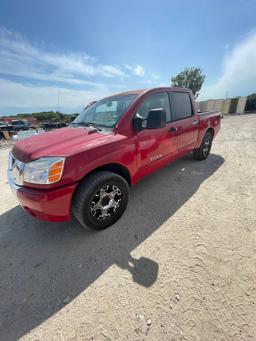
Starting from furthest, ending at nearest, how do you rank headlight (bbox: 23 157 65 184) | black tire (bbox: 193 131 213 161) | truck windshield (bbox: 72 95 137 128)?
1. black tire (bbox: 193 131 213 161)
2. truck windshield (bbox: 72 95 137 128)
3. headlight (bbox: 23 157 65 184)

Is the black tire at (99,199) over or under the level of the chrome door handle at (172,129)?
under

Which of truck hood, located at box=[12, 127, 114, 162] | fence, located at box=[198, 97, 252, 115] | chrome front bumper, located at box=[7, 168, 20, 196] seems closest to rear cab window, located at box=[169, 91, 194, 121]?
truck hood, located at box=[12, 127, 114, 162]

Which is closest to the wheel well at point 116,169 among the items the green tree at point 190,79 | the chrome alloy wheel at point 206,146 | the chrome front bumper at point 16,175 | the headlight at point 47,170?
the headlight at point 47,170

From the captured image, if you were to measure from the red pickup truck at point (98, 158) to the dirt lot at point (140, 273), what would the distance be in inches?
18.9

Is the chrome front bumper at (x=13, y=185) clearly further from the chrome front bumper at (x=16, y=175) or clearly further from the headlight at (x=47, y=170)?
the headlight at (x=47, y=170)

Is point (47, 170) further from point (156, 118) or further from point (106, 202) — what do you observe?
point (156, 118)

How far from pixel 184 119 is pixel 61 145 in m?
2.58

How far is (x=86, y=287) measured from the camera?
1715 mm

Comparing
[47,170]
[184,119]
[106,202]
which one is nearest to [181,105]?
[184,119]

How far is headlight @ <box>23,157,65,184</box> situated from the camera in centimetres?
185

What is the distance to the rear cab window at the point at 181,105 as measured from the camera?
3.43 m

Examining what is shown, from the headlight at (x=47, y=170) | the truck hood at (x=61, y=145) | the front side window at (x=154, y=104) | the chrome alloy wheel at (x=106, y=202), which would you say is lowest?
the chrome alloy wheel at (x=106, y=202)

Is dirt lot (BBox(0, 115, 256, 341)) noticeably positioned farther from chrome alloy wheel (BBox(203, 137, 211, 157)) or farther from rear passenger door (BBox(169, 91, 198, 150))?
chrome alloy wheel (BBox(203, 137, 211, 157))

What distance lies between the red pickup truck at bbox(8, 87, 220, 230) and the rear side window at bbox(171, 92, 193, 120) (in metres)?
0.04
